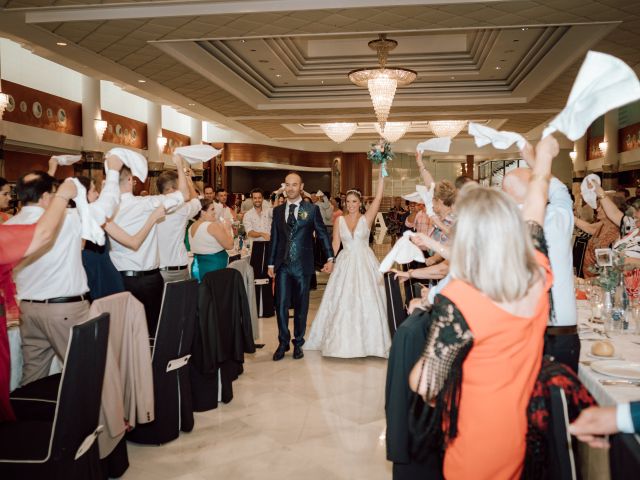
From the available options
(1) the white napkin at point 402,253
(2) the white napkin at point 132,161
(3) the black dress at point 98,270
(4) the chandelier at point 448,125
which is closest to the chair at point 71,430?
(2) the white napkin at point 132,161

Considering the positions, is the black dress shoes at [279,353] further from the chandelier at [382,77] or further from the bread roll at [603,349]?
the chandelier at [382,77]

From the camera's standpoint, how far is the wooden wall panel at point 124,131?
12.0 m

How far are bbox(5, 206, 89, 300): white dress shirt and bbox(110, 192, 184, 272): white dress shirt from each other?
689 mm

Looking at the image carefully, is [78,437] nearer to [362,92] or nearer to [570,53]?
[570,53]

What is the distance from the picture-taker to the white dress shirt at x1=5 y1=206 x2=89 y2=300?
9.57 feet

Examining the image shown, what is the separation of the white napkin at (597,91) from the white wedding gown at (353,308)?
3925 mm

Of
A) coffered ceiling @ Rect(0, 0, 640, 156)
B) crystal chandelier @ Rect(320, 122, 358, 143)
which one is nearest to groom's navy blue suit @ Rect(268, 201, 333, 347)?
coffered ceiling @ Rect(0, 0, 640, 156)

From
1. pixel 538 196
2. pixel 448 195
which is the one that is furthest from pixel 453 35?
pixel 538 196

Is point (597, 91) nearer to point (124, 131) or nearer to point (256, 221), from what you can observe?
point (256, 221)

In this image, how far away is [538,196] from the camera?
1.79m

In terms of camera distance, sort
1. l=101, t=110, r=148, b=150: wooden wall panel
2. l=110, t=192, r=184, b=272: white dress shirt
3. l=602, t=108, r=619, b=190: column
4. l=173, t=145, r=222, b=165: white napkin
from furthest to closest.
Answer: l=602, t=108, r=619, b=190: column < l=101, t=110, r=148, b=150: wooden wall panel < l=173, t=145, r=222, b=165: white napkin < l=110, t=192, r=184, b=272: white dress shirt

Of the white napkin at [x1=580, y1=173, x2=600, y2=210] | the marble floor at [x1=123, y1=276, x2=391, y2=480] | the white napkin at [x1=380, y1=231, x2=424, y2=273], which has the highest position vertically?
the white napkin at [x1=580, y1=173, x2=600, y2=210]

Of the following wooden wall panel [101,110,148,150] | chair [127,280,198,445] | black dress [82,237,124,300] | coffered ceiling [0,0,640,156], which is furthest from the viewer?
wooden wall panel [101,110,148,150]

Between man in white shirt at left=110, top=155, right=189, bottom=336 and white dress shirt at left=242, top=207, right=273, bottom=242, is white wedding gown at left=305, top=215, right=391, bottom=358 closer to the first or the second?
man in white shirt at left=110, top=155, right=189, bottom=336
